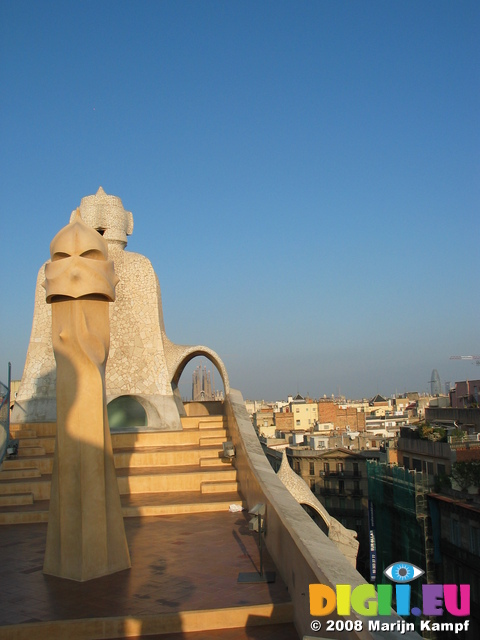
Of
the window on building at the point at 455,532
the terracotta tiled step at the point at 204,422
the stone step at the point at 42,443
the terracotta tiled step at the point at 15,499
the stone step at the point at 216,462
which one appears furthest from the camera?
the window on building at the point at 455,532

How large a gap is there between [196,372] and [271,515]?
105m

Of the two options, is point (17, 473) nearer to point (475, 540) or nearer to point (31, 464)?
point (31, 464)

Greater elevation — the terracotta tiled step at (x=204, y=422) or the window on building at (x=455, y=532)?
the terracotta tiled step at (x=204, y=422)

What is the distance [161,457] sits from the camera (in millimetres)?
9984

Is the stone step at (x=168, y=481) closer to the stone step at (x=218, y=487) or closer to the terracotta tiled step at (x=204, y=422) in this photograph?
the stone step at (x=218, y=487)

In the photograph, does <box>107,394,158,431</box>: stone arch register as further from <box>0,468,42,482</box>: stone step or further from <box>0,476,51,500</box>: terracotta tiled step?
<box>0,476,51,500</box>: terracotta tiled step

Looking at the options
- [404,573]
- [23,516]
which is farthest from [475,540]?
[23,516]

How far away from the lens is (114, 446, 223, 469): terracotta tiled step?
9773 mm

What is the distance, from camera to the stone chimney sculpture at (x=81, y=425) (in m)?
5.32

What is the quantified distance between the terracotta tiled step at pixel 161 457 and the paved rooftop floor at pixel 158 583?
279cm

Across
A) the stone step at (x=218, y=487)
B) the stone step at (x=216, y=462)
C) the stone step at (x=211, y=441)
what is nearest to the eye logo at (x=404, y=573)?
the stone step at (x=218, y=487)

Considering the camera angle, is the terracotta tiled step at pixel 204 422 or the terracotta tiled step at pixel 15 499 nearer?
the terracotta tiled step at pixel 15 499

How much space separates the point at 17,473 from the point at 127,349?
4.65 m

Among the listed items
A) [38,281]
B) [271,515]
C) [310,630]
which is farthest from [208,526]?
[38,281]
